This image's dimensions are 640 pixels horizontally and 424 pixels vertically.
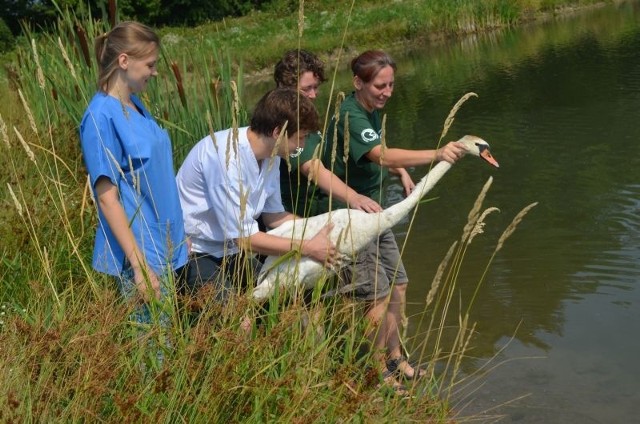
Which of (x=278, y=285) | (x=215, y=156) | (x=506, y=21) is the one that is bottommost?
(x=506, y=21)

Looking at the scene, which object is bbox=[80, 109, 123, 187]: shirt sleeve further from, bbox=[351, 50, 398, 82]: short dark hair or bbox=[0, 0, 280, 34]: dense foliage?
bbox=[0, 0, 280, 34]: dense foliage

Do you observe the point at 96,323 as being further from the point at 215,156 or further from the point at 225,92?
the point at 225,92

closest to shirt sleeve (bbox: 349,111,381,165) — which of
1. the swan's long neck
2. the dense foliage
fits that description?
the swan's long neck

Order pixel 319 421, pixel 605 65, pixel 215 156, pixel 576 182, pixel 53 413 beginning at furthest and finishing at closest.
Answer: pixel 605 65, pixel 576 182, pixel 215 156, pixel 319 421, pixel 53 413

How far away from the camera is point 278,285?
11.0 ft

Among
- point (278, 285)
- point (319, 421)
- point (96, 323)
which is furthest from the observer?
point (278, 285)

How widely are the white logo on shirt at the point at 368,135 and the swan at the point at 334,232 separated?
37 centimetres

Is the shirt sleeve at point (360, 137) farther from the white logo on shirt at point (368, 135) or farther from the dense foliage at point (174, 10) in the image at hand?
the dense foliage at point (174, 10)

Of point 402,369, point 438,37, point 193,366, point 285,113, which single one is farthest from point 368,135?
point 438,37

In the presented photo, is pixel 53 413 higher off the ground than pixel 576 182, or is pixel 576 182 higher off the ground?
pixel 53 413

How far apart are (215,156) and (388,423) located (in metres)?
1.26

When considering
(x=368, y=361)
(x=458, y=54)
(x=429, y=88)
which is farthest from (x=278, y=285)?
(x=458, y=54)

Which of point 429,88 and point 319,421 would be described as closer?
point 319,421

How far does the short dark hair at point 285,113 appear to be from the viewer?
3680mm
